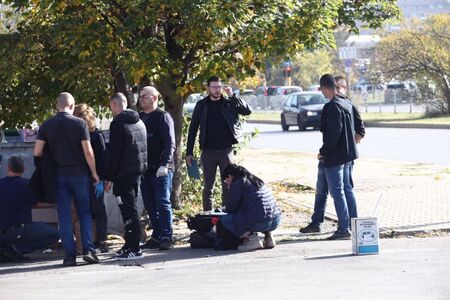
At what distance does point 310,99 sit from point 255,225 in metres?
28.5

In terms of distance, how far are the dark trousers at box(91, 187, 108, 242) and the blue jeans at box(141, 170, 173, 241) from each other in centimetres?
51

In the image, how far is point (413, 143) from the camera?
28.8m

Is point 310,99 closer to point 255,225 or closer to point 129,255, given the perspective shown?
point 255,225

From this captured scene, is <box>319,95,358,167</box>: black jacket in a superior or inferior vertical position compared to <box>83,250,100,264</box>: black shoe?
superior

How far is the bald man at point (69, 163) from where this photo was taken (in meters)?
10.7

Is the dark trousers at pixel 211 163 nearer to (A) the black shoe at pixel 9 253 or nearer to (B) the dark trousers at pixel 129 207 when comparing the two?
(B) the dark trousers at pixel 129 207

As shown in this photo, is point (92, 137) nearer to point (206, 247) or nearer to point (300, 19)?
point (206, 247)

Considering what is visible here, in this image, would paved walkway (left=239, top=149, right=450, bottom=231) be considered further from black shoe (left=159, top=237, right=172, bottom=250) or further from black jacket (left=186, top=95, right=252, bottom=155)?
black shoe (left=159, top=237, right=172, bottom=250)

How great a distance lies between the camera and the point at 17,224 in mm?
11227

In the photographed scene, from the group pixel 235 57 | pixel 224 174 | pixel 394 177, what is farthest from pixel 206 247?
pixel 394 177

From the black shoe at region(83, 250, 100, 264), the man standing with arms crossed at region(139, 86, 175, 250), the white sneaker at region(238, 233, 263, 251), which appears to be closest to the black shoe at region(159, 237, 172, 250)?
the man standing with arms crossed at region(139, 86, 175, 250)

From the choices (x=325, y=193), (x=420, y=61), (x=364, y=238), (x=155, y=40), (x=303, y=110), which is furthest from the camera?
(x=420, y=61)

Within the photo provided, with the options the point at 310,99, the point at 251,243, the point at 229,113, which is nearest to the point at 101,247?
the point at 251,243

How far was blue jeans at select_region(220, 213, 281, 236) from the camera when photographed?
11086mm
